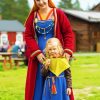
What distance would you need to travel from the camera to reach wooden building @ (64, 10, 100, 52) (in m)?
39.3

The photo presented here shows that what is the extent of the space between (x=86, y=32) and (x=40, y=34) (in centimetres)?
3393

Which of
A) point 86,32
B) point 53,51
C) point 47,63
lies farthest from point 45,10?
point 86,32

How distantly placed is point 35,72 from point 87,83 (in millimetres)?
5902

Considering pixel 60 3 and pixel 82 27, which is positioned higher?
pixel 60 3

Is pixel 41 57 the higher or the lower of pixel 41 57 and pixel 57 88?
the higher

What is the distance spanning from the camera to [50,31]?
5.80m

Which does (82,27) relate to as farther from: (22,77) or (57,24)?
(57,24)

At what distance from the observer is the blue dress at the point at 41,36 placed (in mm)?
5770

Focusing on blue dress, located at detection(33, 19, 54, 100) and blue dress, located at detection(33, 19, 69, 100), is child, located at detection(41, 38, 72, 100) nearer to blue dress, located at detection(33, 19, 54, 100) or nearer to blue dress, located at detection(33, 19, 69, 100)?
blue dress, located at detection(33, 19, 69, 100)

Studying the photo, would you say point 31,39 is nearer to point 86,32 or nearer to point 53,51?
point 53,51

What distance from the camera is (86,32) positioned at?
1559 inches

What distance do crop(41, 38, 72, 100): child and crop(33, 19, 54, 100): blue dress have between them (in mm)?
140

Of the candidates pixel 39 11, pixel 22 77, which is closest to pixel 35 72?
pixel 39 11

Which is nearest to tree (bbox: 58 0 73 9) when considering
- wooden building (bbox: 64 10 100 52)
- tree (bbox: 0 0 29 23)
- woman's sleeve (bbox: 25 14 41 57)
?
tree (bbox: 0 0 29 23)
